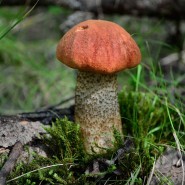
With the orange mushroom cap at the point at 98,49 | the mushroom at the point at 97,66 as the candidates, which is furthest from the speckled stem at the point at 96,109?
the orange mushroom cap at the point at 98,49

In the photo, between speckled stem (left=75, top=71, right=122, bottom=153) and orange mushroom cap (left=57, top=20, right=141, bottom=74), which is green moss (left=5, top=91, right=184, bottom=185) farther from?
orange mushroom cap (left=57, top=20, right=141, bottom=74)

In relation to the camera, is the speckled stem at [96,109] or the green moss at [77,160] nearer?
the green moss at [77,160]

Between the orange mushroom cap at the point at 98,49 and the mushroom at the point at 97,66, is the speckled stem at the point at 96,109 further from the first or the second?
Result: the orange mushroom cap at the point at 98,49

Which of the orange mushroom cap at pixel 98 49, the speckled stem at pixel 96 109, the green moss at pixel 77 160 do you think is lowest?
the green moss at pixel 77 160

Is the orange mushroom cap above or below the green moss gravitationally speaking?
above

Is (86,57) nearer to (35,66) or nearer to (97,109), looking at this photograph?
(97,109)

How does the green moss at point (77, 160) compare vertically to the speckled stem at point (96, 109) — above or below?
below

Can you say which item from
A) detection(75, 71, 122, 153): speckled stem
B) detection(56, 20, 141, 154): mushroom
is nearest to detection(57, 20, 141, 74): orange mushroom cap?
detection(56, 20, 141, 154): mushroom

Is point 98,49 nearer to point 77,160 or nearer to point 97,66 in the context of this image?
point 97,66
